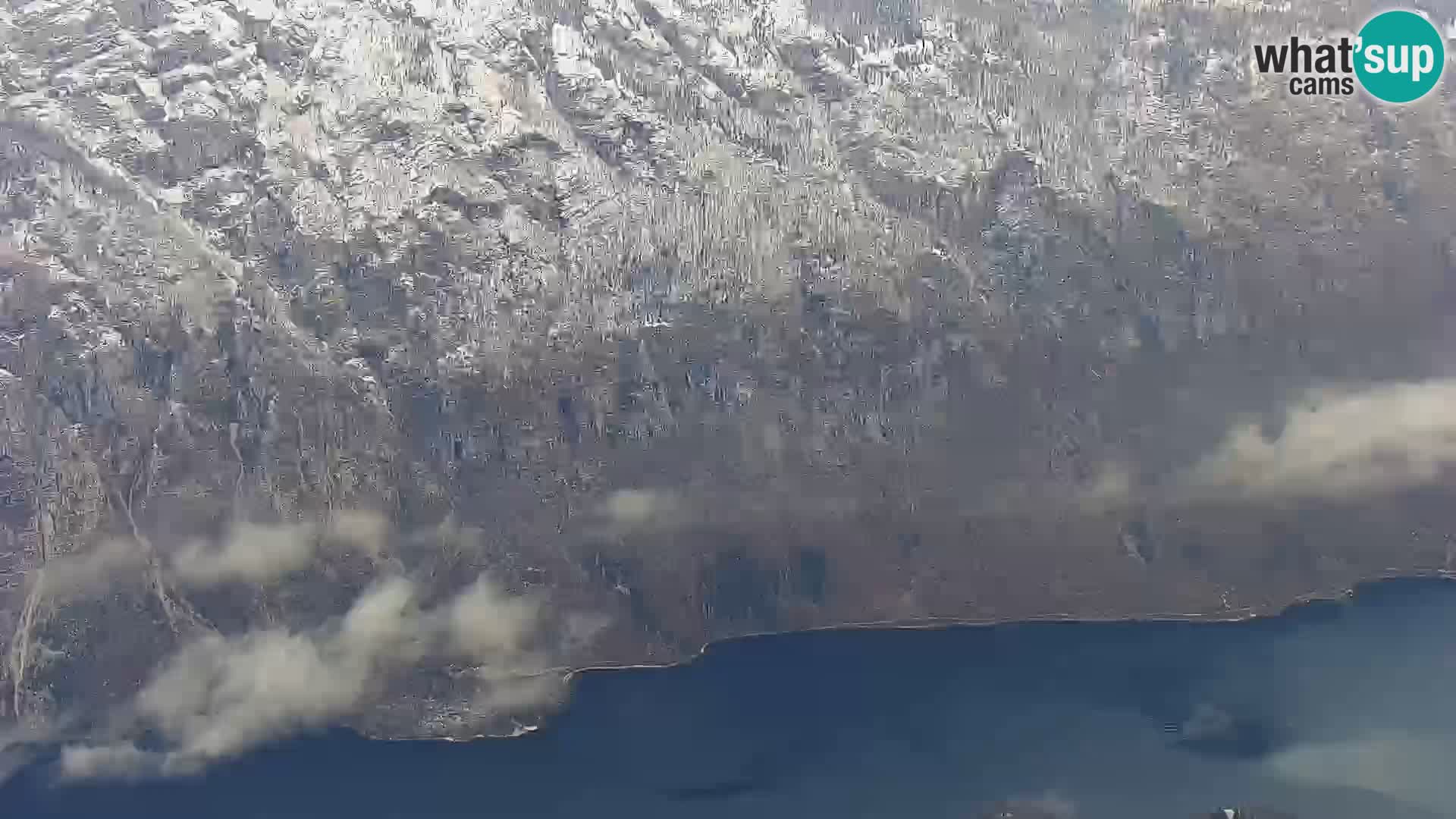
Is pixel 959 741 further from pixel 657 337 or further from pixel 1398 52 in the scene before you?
pixel 1398 52

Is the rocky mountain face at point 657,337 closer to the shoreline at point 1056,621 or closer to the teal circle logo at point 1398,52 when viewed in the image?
the shoreline at point 1056,621

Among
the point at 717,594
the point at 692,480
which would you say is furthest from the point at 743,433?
the point at 717,594

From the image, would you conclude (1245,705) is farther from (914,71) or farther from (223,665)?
(223,665)

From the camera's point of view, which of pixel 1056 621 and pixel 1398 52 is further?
pixel 1056 621

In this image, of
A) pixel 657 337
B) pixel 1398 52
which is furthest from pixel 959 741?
pixel 1398 52

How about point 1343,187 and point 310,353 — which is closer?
point 310,353

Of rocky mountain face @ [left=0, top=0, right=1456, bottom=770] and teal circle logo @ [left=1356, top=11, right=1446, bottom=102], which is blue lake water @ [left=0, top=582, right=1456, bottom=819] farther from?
teal circle logo @ [left=1356, top=11, right=1446, bottom=102]
